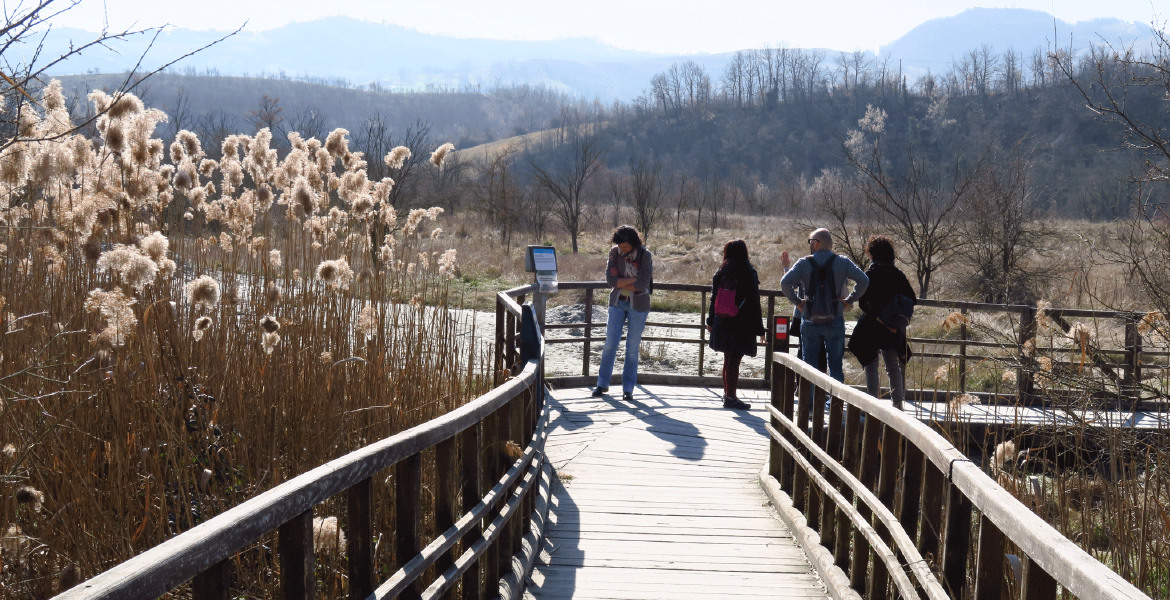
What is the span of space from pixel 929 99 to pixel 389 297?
105m

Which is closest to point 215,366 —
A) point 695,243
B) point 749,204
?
point 695,243

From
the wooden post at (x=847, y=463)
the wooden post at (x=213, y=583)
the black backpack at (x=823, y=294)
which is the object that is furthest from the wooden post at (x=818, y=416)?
the wooden post at (x=213, y=583)

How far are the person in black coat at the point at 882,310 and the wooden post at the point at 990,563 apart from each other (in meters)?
4.77

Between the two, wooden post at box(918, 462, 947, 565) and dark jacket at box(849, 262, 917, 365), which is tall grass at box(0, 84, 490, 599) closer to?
wooden post at box(918, 462, 947, 565)

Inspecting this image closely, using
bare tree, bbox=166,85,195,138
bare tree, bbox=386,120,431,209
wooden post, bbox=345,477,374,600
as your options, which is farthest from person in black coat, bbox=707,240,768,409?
wooden post, bbox=345,477,374,600

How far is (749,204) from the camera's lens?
212 ft

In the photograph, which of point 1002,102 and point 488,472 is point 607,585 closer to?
point 488,472

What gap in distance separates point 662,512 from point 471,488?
220 cm

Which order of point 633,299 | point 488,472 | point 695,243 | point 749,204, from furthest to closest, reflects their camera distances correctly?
1. point 749,204
2. point 695,243
3. point 633,299
4. point 488,472

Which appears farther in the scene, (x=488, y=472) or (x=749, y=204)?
(x=749, y=204)

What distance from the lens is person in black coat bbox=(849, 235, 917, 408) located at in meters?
7.01

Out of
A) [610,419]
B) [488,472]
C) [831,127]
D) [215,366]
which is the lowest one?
[610,419]

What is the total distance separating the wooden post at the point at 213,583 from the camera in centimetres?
157

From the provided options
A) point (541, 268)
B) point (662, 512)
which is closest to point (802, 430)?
point (662, 512)
